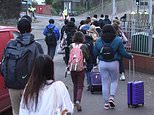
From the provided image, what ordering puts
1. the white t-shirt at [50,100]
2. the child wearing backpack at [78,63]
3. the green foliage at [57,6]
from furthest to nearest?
the green foliage at [57,6] → the child wearing backpack at [78,63] → the white t-shirt at [50,100]

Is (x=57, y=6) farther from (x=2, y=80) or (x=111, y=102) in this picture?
(x=2, y=80)

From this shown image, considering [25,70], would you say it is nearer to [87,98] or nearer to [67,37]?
[87,98]

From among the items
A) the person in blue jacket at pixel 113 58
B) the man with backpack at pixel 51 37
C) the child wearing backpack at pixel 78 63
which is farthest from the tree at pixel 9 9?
the person in blue jacket at pixel 113 58

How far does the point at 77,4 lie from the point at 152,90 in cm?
7638

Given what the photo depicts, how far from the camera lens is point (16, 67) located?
247 inches

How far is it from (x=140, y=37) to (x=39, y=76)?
1132 cm

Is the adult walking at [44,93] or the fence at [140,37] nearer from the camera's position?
the adult walking at [44,93]

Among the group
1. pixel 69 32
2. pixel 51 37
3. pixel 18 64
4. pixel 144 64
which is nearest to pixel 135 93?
pixel 18 64

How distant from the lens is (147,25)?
15945 millimetres

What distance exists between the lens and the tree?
1668 inches

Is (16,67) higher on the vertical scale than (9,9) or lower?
higher

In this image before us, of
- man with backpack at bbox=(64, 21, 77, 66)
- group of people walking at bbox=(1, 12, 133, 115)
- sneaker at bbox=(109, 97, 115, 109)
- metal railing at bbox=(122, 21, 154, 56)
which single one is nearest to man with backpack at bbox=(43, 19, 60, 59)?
man with backpack at bbox=(64, 21, 77, 66)

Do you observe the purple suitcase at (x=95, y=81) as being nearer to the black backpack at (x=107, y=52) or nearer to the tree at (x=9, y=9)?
→ the black backpack at (x=107, y=52)

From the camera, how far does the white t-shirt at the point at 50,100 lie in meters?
4.46
